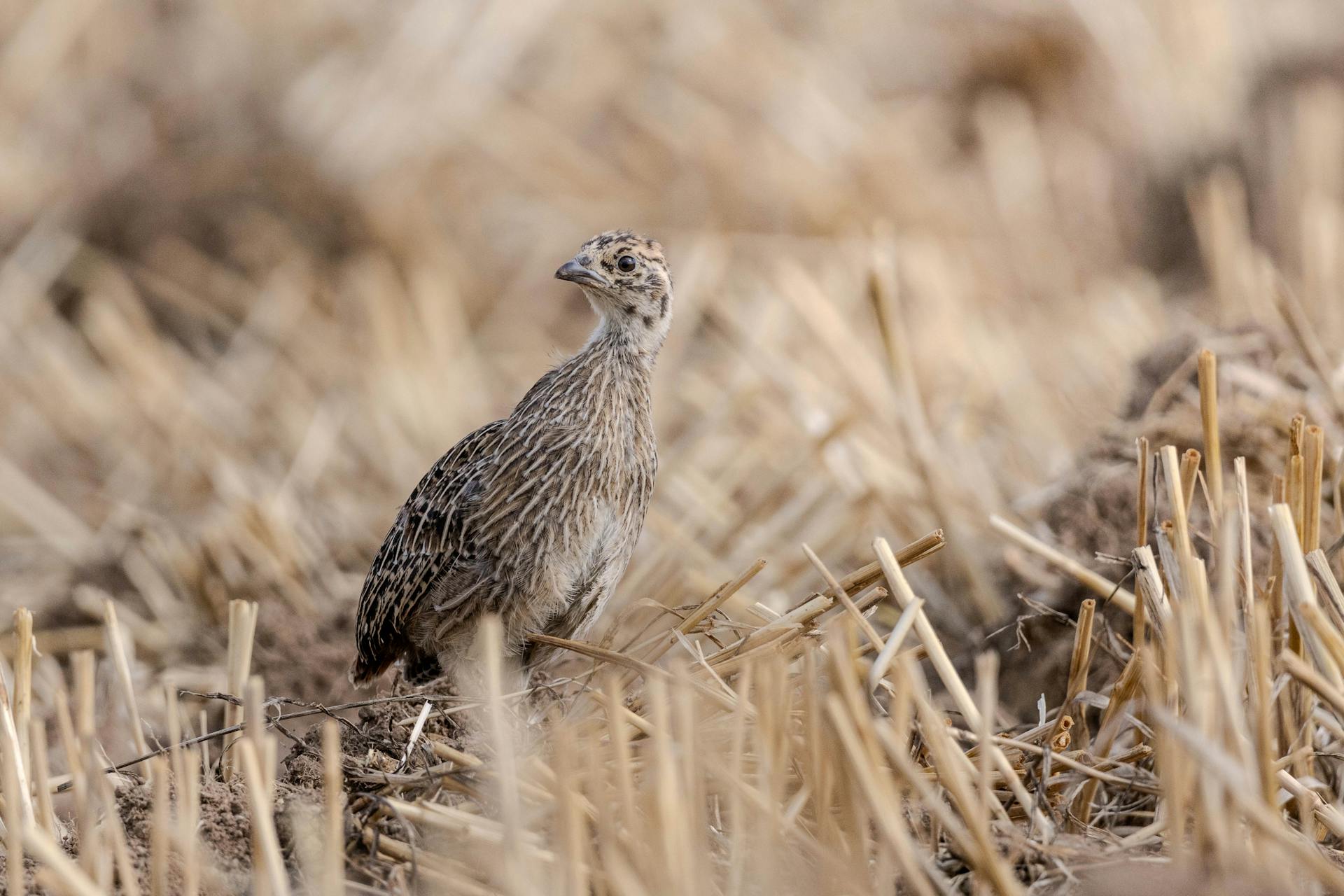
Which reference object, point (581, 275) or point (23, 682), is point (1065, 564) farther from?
point (23, 682)

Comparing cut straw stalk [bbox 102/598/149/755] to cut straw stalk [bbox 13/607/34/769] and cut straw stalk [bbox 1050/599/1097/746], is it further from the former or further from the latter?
cut straw stalk [bbox 1050/599/1097/746]

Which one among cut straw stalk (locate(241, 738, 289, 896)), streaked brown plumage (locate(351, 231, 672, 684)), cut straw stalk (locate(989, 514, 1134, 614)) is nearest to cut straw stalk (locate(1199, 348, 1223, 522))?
cut straw stalk (locate(989, 514, 1134, 614))

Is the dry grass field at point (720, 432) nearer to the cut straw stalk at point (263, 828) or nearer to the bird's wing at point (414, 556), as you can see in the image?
the cut straw stalk at point (263, 828)

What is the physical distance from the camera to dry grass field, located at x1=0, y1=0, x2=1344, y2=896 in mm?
2867

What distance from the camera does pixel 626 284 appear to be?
181 inches

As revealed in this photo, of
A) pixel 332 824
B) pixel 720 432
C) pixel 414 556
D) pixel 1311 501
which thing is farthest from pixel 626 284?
pixel 332 824

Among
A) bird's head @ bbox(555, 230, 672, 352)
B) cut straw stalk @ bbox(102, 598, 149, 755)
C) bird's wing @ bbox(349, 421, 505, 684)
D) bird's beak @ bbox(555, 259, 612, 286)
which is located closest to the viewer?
cut straw stalk @ bbox(102, 598, 149, 755)

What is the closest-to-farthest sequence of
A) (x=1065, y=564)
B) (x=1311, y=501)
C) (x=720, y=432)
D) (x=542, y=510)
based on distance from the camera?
(x=1311, y=501)
(x=1065, y=564)
(x=542, y=510)
(x=720, y=432)

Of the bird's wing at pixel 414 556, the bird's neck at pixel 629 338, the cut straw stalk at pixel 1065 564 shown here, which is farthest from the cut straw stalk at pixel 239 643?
the cut straw stalk at pixel 1065 564

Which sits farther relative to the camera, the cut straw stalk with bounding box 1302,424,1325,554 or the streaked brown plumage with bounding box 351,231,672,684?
the streaked brown plumage with bounding box 351,231,672,684

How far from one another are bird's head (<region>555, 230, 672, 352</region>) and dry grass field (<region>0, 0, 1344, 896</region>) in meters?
0.86

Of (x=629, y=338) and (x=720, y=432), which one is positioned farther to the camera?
(x=720, y=432)

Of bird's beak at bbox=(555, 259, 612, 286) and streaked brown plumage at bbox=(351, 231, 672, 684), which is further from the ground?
bird's beak at bbox=(555, 259, 612, 286)

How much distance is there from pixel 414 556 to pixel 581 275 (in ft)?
3.27
